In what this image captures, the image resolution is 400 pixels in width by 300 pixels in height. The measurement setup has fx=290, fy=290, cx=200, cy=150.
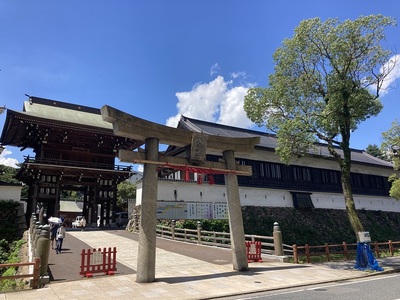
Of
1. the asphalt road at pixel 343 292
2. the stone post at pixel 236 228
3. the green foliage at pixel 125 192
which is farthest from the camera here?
the green foliage at pixel 125 192

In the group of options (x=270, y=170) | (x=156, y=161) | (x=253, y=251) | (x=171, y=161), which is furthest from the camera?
(x=270, y=170)

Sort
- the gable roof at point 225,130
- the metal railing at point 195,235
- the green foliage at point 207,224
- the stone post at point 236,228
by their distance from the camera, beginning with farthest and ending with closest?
the gable roof at point 225,130 < the green foliage at point 207,224 < the metal railing at point 195,235 < the stone post at point 236,228

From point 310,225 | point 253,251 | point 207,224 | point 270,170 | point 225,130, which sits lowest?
point 253,251

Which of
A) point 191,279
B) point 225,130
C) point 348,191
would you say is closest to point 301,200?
point 225,130

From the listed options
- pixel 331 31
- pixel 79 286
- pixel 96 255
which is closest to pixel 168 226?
pixel 96 255

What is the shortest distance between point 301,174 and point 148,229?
24.5 meters

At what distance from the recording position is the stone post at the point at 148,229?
8883 mm

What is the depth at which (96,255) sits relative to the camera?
9.77 m

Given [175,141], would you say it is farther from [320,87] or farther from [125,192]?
[125,192]

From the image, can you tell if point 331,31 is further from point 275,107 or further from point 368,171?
point 368,171

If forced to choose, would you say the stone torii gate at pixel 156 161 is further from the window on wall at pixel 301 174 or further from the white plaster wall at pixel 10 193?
the white plaster wall at pixel 10 193

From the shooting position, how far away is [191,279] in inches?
375

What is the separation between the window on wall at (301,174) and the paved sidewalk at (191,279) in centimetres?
1658

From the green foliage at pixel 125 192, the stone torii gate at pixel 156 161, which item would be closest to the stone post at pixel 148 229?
the stone torii gate at pixel 156 161
